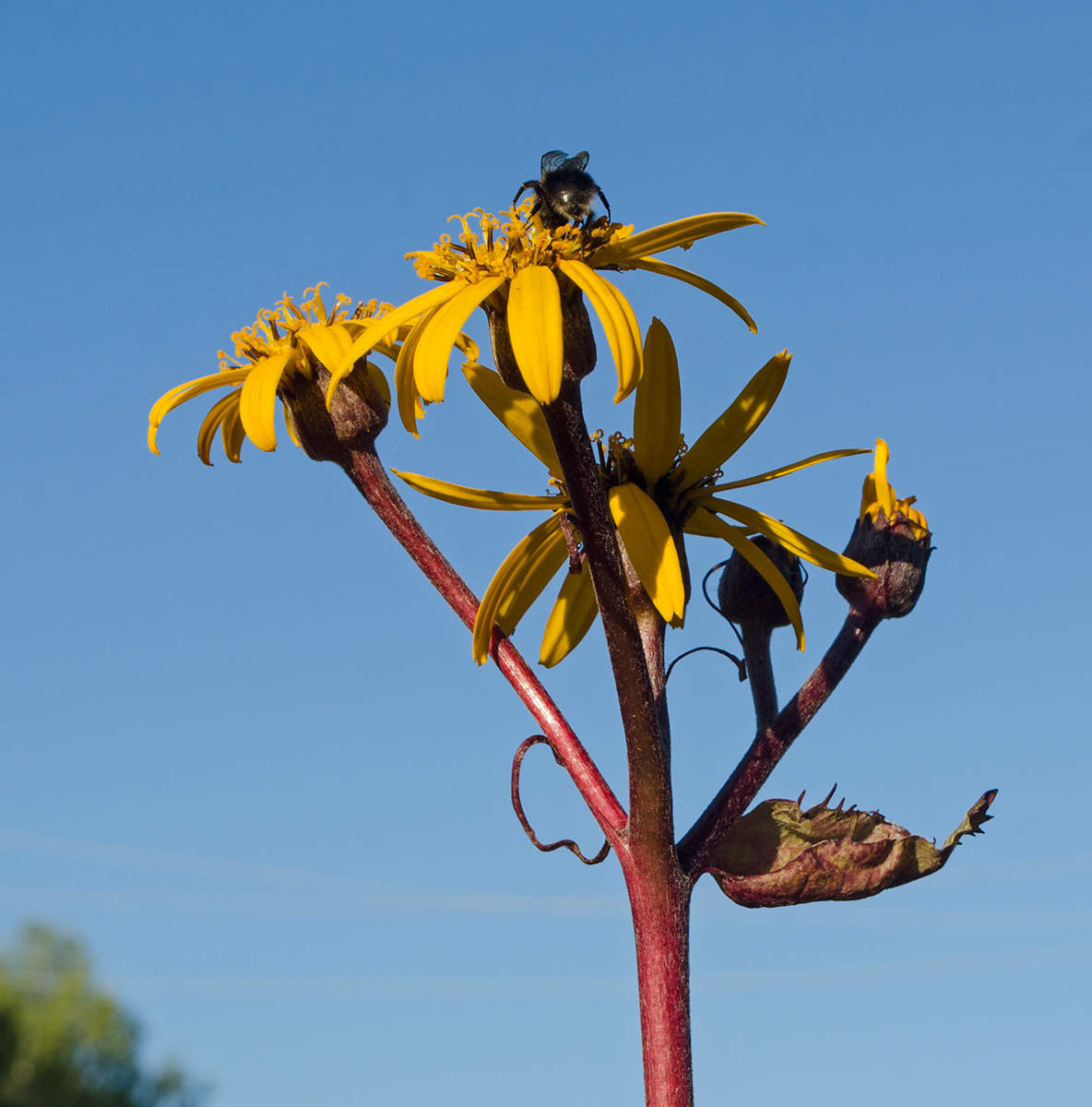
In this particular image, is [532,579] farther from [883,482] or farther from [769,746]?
[883,482]

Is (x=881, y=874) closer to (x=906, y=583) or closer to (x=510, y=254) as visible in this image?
(x=906, y=583)

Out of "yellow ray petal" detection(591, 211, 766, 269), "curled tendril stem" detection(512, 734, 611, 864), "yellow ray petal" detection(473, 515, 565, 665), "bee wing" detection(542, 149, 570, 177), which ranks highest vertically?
"bee wing" detection(542, 149, 570, 177)

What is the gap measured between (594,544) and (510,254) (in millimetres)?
581

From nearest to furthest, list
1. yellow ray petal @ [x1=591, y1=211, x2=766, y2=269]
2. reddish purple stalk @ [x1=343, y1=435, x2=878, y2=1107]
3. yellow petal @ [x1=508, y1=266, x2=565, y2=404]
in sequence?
yellow petal @ [x1=508, y1=266, x2=565, y2=404]
reddish purple stalk @ [x1=343, y1=435, x2=878, y2=1107]
yellow ray petal @ [x1=591, y1=211, x2=766, y2=269]

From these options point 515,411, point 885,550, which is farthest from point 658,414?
point 885,550

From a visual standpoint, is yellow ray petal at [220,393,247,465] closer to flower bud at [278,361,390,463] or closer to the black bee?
flower bud at [278,361,390,463]

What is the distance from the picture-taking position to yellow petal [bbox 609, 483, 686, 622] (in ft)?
7.09

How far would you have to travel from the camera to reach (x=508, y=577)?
242 cm

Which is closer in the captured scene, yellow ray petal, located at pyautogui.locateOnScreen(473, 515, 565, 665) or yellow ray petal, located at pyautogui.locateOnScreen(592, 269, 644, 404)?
yellow ray petal, located at pyautogui.locateOnScreen(592, 269, 644, 404)

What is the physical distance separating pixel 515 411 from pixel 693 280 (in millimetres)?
477

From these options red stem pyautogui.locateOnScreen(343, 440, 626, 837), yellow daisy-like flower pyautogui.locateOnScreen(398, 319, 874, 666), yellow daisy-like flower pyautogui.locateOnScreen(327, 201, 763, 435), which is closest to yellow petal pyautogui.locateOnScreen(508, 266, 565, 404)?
yellow daisy-like flower pyautogui.locateOnScreen(327, 201, 763, 435)

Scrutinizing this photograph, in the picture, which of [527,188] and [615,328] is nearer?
[615,328]

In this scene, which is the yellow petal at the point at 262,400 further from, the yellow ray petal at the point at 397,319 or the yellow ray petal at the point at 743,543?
the yellow ray petal at the point at 743,543

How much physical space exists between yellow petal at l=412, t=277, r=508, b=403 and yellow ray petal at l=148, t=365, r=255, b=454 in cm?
84
